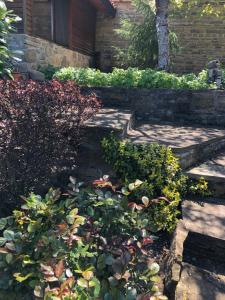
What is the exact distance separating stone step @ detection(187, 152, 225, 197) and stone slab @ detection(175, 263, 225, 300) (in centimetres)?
137

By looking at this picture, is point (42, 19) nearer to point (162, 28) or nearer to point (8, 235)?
point (162, 28)

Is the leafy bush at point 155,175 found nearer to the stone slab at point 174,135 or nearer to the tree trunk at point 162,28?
the stone slab at point 174,135

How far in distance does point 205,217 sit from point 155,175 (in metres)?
0.70

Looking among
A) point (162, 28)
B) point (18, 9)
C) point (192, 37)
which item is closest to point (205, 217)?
point (162, 28)

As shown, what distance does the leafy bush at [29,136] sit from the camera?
3.35m

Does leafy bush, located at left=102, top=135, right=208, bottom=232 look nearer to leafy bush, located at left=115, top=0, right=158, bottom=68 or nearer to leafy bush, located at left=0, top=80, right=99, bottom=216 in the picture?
leafy bush, located at left=0, top=80, right=99, bottom=216

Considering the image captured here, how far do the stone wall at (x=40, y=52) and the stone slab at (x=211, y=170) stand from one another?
15.9 ft

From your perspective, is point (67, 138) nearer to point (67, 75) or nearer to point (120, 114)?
point (120, 114)

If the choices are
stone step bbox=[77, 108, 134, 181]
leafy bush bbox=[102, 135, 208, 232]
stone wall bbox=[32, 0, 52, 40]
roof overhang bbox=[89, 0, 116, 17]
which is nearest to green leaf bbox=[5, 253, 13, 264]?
leafy bush bbox=[102, 135, 208, 232]

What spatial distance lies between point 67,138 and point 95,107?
65 centimetres

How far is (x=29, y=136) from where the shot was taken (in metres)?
3.38

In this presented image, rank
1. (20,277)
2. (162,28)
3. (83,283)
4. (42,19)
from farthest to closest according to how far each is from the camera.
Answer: (42,19) < (162,28) < (20,277) < (83,283)

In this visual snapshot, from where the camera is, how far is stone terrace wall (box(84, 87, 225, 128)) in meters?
6.25

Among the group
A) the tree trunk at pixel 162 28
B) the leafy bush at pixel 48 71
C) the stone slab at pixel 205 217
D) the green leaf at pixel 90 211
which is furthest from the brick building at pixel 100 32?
the green leaf at pixel 90 211
